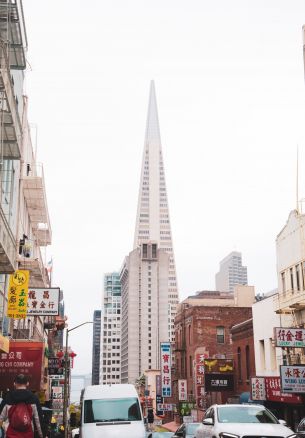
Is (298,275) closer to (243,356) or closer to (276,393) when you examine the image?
(276,393)

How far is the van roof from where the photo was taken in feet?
53.7

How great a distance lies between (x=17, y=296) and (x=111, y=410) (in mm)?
9443

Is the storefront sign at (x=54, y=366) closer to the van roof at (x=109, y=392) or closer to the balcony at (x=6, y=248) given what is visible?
the balcony at (x=6, y=248)

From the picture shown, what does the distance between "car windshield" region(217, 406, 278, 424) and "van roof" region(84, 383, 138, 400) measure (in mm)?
3720

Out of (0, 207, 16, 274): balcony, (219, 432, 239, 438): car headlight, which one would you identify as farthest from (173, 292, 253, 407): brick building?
(219, 432, 239, 438): car headlight

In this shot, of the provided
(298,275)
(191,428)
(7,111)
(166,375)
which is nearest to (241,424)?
(191,428)

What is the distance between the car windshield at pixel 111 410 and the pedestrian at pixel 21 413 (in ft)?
24.0

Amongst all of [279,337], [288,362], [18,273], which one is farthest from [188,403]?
[18,273]

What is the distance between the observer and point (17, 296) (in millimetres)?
24000

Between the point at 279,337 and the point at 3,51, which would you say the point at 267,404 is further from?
the point at 3,51

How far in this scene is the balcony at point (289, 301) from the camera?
1234 inches

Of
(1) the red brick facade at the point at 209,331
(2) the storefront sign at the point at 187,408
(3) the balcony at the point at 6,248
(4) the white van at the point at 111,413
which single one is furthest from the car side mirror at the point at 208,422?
(1) the red brick facade at the point at 209,331

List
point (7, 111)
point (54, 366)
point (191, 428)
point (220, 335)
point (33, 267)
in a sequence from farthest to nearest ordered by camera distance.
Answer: point (220, 335) < point (54, 366) < point (33, 267) < point (191, 428) < point (7, 111)

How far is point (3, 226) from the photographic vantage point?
53.9 feet
